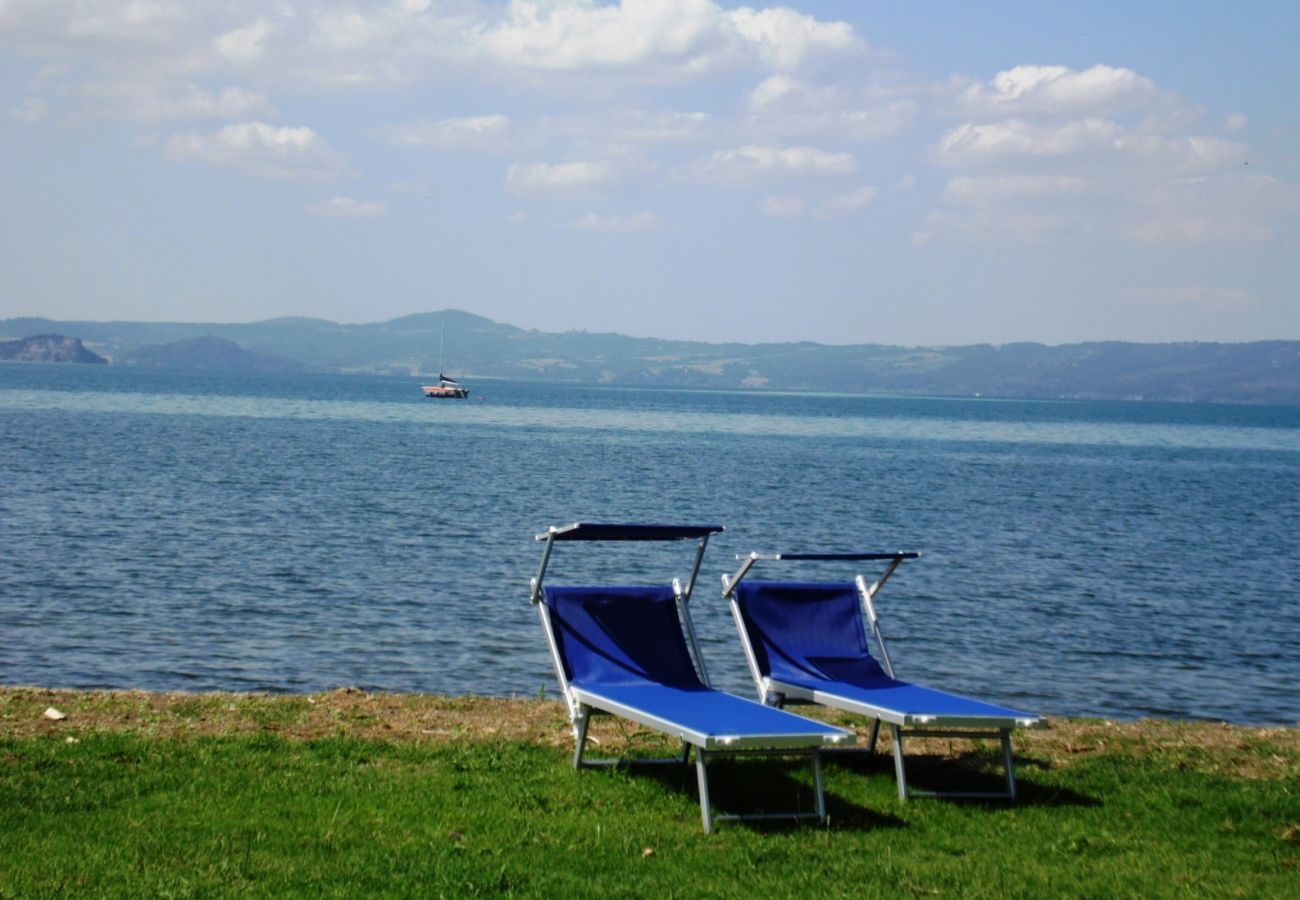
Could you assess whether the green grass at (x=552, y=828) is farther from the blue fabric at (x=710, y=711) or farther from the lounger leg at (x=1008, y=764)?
the blue fabric at (x=710, y=711)

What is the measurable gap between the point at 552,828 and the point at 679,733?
0.83 meters

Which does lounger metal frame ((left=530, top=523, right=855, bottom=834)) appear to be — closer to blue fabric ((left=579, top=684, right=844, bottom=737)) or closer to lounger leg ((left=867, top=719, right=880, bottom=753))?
blue fabric ((left=579, top=684, right=844, bottom=737))

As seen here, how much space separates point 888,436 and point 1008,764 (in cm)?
9949

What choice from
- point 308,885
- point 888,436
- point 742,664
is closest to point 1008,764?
point 308,885

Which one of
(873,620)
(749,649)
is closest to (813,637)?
(873,620)

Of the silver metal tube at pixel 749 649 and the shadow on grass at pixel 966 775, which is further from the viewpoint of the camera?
the silver metal tube at pixel 749 649

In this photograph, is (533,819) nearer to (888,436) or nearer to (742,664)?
(742,664)

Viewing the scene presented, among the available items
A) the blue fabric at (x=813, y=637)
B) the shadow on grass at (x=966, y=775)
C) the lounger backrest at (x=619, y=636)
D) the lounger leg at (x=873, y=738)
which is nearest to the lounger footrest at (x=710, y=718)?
the lounger backrest at (x=619, y=636)

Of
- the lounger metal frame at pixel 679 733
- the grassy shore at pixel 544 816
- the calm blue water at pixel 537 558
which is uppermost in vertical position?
the lounger metal frame at pixel 679 733

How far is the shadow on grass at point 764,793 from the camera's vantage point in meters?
7.80

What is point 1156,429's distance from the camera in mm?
148375

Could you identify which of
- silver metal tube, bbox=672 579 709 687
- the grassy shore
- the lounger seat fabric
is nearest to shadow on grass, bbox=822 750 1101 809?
the grassy shore

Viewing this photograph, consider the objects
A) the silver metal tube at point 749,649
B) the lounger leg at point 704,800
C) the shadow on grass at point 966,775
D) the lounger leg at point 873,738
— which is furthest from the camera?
the lounger leg at point 873,738

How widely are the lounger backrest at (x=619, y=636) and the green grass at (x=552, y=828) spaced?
0.64 meters
